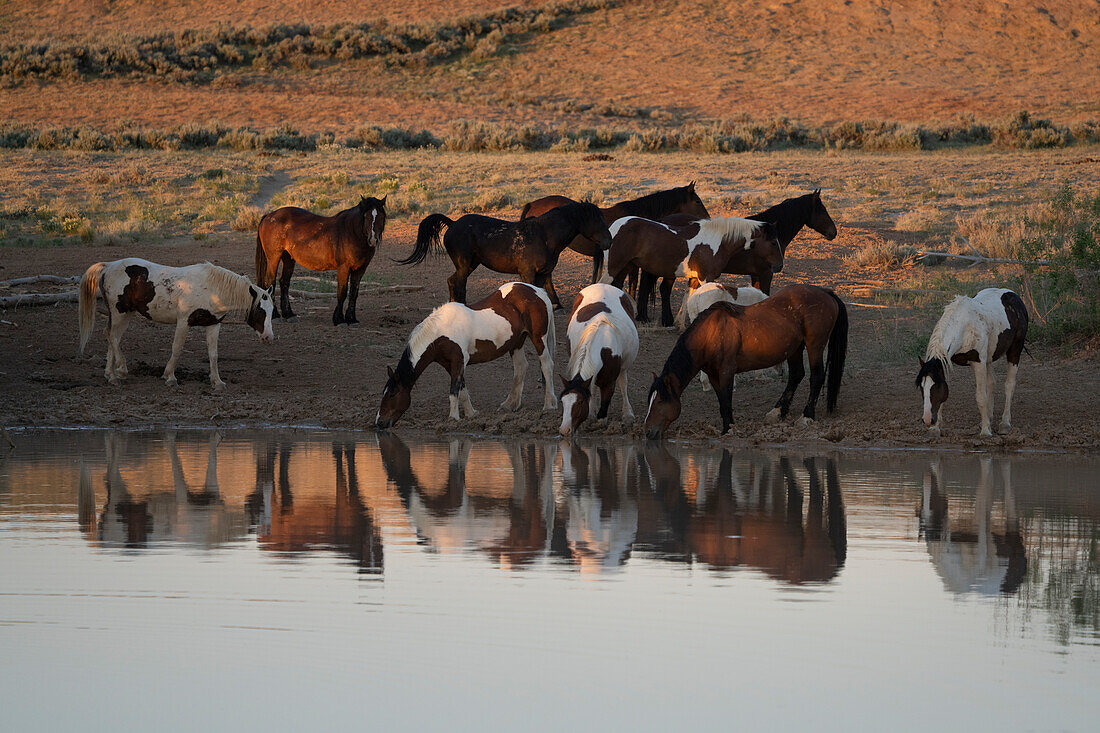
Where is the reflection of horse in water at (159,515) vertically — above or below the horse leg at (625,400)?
below

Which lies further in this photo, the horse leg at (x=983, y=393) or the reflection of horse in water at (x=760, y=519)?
the horse leg at (x=983, y=393)

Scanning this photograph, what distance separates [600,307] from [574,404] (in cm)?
153

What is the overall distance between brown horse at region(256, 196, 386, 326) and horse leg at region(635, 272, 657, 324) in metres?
3.78

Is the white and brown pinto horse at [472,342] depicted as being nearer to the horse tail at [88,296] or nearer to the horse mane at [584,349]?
the horse mane at [584,349]

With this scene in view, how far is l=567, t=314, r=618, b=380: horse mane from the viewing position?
1285cm

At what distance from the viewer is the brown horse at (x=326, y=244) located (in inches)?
723

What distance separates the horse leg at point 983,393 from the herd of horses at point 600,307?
0.05 feet

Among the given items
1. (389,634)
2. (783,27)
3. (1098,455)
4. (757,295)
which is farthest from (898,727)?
(783,27)

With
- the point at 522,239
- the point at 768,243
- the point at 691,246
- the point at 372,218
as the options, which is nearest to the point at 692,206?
the point at 691,246

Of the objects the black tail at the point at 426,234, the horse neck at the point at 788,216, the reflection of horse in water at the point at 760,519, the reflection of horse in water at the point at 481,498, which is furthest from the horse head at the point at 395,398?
the horse neck at the point at 788,216

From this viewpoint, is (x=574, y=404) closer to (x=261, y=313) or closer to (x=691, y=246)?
(x=261, y=313)

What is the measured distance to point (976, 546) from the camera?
8039 millimetres

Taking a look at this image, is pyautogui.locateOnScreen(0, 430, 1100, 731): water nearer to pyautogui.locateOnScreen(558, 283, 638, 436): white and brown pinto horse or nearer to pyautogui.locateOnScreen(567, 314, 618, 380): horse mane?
pyautogui.locateOnScreen(558, 283, 638, 436): white and brown pinto horse

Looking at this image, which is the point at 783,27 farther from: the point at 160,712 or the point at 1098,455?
the point at 160,712
